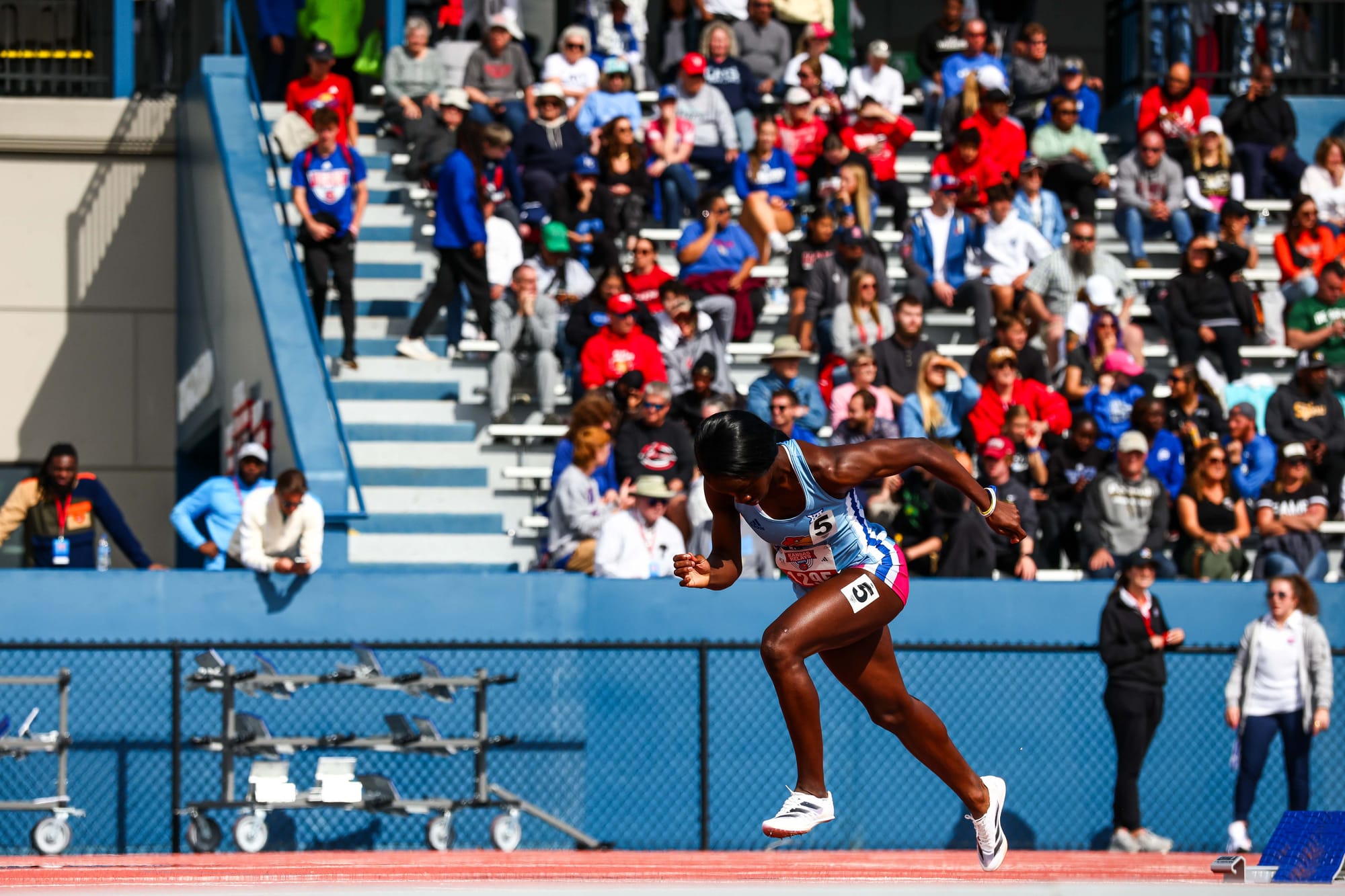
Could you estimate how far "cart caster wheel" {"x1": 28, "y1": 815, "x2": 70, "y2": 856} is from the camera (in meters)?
12.2

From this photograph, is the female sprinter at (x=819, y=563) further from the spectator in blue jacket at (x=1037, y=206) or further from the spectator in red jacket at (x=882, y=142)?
the spectator in red jacket at (x=882, y=142)

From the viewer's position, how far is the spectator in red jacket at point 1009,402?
47.6ft

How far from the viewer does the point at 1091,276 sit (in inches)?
645

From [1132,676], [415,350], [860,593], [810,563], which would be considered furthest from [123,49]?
[860,593]

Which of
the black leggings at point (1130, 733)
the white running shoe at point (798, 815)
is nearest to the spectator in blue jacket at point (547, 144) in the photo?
the black leggings at point (1130, 733)

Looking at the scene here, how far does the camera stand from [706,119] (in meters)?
17.8

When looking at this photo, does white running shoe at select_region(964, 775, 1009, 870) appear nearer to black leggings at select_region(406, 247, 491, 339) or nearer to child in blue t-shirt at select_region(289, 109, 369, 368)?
black leggings at select_region(406, 247, 491, 339)

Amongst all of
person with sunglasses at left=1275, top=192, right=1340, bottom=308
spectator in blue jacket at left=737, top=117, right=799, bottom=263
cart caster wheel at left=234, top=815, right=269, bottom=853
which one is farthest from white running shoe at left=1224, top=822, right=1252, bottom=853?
spectator in blue jacket at left=737, top=117, right=799, bottom=263

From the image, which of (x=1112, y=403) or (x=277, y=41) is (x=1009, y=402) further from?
(x=277, y=41)

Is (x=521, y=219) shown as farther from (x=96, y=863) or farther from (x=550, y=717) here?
(x=96, y=863)

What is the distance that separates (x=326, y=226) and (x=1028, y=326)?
17.4ft

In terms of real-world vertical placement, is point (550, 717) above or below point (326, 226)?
below

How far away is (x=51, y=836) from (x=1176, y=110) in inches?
457

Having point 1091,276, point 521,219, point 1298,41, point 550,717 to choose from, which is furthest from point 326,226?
point 1298,41
